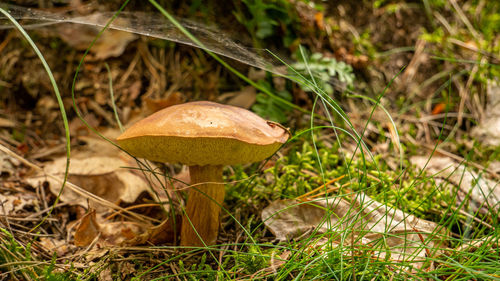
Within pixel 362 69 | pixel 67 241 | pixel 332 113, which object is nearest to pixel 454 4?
pixel 362 69

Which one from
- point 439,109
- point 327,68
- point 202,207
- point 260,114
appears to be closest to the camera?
point 202,207

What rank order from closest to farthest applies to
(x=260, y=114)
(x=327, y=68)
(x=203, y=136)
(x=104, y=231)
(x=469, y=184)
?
(x=203, y=136)
(x=104, y=231)
(x=469, y=184)
(x=260, y=114)
(x=327, y=68)

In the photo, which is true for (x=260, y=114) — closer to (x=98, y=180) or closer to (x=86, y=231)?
(x=98, y=180)

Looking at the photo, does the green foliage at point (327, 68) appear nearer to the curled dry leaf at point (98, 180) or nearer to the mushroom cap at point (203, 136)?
the mushroom cap at point (203, 136)


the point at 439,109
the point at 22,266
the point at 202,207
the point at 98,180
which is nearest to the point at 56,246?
the point at 22,266

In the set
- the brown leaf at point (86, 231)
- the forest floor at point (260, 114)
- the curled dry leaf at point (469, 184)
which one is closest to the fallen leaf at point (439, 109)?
the forest floor at point (260, 114)

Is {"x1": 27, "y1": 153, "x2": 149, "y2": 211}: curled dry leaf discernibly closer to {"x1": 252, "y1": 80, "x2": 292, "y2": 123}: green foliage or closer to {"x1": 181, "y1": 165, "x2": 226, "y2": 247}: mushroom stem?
{"x1": 181, "y1": 165, "x2": 226, "y2": 247}: mushroom stem
